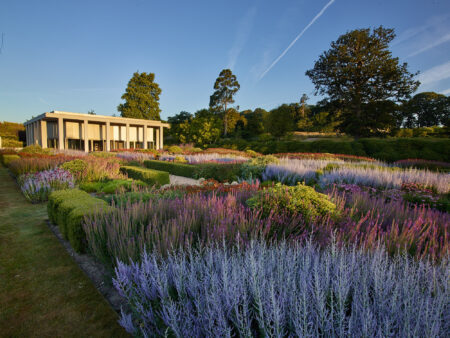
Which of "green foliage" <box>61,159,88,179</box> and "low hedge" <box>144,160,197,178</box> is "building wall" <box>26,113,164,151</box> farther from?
"green foliage" <box>61,159,88,179</box>

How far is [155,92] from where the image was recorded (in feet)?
144

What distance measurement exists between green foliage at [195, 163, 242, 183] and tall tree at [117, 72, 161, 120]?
35248 mm

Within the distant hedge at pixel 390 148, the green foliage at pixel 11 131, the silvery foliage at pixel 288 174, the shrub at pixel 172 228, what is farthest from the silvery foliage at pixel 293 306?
the green foliage at pixel 11 131

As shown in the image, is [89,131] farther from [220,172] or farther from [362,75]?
[362,75]

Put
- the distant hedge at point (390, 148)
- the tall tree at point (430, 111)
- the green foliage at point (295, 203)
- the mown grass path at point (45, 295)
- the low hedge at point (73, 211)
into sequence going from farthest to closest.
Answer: the tall tree at point (430, 111)
the distant hedge at point (390, 148)
the low hedge at point (73, 211)
the green foliage at point (295, 203)
the mown grass path at point (45, 295)

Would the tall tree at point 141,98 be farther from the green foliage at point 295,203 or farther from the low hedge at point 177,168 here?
the green foliage at point 295,203

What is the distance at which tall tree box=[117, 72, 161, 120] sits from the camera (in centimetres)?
4050

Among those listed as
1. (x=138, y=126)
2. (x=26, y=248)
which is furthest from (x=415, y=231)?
(x=138, y=126)

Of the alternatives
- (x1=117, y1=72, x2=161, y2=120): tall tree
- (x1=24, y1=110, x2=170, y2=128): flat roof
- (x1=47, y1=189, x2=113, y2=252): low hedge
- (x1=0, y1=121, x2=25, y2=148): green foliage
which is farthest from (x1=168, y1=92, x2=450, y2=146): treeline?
(x1=47, y1=189, x2=113, y2=252): low hedge

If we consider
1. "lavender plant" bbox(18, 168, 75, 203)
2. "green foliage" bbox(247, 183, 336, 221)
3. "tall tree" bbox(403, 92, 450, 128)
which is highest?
"tall tree" bbox(403, 92, 450, 128)

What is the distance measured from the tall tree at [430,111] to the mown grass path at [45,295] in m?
56.5

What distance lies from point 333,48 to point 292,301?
34.6m

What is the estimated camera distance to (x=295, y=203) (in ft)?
10.2

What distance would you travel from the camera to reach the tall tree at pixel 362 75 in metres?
25.2
